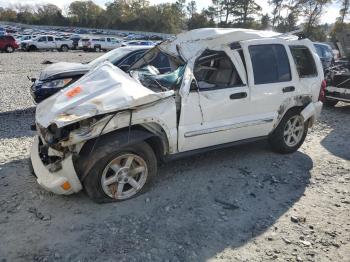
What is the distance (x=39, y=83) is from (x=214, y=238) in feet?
17.8

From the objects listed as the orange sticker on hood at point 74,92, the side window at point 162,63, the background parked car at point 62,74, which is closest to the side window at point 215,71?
the side window at point 162,63

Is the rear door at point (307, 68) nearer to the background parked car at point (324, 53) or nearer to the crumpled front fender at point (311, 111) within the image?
the crumpled front fender at point (311, 111)

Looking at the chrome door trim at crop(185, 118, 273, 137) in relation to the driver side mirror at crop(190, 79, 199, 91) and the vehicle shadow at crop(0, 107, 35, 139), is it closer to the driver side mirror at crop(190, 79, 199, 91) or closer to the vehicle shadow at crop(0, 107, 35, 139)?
the driver side mirror at crop(190, 79, 199, 91)

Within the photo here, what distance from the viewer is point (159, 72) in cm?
514

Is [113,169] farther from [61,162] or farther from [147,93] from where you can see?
[147,93]

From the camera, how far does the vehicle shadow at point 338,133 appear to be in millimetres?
6343

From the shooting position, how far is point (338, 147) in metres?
6.52

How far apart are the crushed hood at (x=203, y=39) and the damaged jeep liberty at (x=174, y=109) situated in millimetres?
14

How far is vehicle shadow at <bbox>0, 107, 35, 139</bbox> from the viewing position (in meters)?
6.50

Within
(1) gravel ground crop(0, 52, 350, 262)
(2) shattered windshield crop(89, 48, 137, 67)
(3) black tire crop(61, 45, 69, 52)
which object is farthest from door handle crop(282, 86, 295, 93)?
(3) black tire crop(61, 45, 69, 52)

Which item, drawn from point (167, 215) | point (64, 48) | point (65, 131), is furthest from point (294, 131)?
point (64, 48)

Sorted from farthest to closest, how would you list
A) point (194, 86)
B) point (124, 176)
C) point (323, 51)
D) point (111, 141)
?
point (323, 51) < point (194, 86) < point (124, 176) < point (111, 141)

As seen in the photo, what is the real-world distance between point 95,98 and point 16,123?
4.05 meters

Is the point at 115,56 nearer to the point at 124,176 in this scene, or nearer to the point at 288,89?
the point at 288,89
